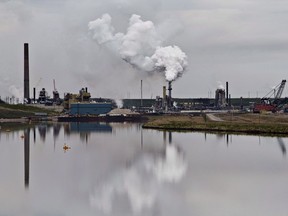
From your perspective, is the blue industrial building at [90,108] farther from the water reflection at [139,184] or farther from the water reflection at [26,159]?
the water reflection at [139,184]

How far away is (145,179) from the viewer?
47.8 meters

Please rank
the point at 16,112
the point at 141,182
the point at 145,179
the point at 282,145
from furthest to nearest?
1. the point at 16,112
2. the point at 282,145
3. the point at 145,179
4. the point at 141,182

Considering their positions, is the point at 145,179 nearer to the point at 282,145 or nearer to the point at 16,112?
the point at 282,145

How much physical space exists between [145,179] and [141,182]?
5.03ft

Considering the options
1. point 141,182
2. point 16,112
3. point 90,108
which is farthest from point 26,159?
point 90,108

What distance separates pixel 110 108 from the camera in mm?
185750

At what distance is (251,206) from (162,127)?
78.0 metres

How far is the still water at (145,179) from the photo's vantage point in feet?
121

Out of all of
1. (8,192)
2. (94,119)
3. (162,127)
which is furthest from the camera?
(94,119)

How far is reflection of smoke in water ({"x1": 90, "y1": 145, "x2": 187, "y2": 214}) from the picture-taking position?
3816 cm

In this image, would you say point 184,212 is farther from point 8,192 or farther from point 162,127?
point 162,127

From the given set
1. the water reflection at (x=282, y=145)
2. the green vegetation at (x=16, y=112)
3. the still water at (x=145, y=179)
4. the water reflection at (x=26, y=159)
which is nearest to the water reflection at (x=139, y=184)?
the still water at (x=145, y=179)

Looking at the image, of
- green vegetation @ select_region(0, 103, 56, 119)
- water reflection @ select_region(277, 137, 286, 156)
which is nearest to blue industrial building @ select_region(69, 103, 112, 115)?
green vegetation @ select_region(0, 103, 56, 119)

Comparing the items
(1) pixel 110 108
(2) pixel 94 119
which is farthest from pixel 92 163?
(1) pixel 110 108
